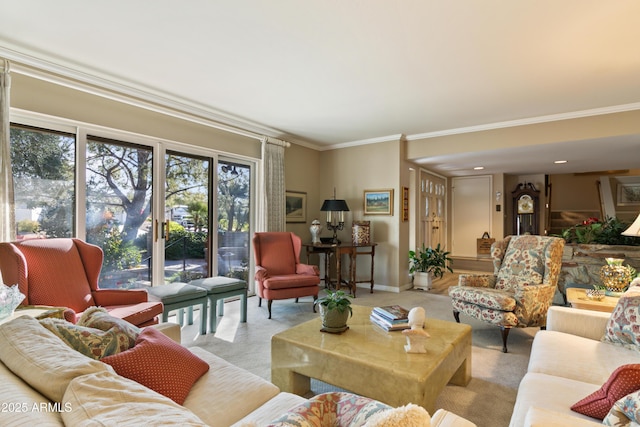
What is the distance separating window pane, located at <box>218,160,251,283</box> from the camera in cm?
444

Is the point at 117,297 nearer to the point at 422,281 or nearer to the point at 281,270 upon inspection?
the point at 281,270

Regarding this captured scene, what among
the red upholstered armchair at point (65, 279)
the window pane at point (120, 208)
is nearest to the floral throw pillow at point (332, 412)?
the red upholstered armchair at point (65, 279)

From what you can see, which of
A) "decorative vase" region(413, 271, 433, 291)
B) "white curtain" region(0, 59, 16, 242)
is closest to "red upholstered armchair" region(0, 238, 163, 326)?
"white curtain" region(0, 59, 16, 242)

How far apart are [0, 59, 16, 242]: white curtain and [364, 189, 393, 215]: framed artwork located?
14.1ft

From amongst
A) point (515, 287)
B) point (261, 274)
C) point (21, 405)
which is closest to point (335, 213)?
point (261, 274)

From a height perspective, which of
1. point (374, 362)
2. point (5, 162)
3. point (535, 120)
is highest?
point (535, 120)

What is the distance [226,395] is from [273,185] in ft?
12.3

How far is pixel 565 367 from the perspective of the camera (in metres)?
1.60

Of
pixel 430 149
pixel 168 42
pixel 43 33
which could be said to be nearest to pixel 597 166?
pixel 430 149

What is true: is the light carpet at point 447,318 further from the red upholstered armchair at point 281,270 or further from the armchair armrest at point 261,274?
the armchair armrest at point 261,274

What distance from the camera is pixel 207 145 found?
164 inches

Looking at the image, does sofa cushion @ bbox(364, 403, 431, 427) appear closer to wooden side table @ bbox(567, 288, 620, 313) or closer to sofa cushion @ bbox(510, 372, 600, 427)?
sofa cushion @ bbox(510, 372, 600, 427)

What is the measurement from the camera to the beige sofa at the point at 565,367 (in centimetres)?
116

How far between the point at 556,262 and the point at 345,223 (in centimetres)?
319
